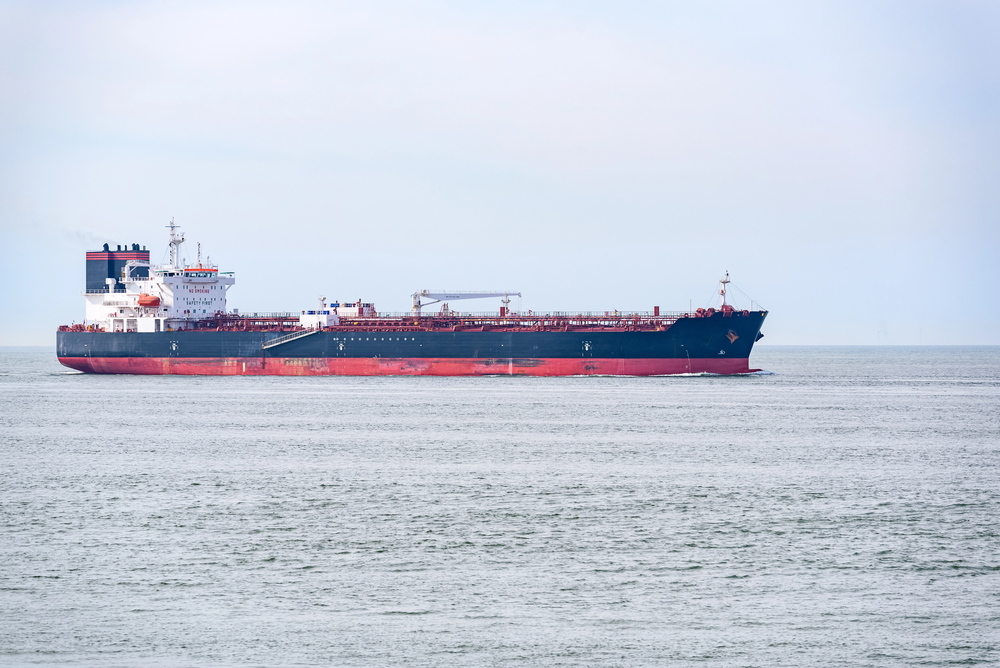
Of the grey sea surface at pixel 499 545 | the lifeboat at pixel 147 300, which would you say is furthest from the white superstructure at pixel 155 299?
the grey sea surface at pixel 499 545

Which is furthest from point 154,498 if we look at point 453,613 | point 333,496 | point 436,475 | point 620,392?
point 620,392

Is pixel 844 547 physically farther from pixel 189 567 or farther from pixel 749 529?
pixel 189 567

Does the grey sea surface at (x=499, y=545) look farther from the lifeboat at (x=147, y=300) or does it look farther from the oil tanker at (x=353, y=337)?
the lifeboat at (x=147, y=300)

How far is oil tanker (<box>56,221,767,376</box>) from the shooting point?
57.2m

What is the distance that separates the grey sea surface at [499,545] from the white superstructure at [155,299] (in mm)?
30008

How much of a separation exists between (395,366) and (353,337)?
9.91 ft

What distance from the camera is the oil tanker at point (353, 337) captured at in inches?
2251

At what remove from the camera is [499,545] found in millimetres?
17703

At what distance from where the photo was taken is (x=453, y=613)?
13.8 m

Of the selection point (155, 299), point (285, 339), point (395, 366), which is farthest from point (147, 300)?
point (395, 366)

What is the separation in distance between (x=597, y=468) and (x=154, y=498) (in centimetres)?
1105

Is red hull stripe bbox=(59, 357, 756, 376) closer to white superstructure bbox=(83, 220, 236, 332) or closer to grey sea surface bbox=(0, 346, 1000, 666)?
white superstructure bbox=(83, 220, 236, 332)

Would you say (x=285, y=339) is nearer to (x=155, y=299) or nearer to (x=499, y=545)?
(x=155, y=299)

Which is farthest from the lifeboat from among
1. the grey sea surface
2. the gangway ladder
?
the grey sea surface
